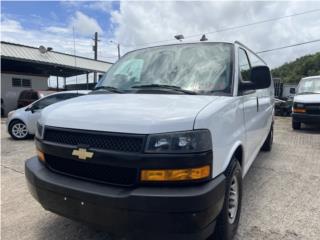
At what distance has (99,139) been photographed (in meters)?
2.36

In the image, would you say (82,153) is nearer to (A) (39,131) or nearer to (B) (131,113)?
(B) (131,113)

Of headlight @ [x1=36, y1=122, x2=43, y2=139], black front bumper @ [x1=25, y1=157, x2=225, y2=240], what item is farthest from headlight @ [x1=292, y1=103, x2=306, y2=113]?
headlight @ [x1=36, y1=122, x2=43, y2=139]

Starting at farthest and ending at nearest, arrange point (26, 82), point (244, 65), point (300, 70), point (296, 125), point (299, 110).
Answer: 1. point (300, 70)
2. point (26, 82)
3. point (296, 125)
4. point (299, 110)
5. point (244, 65)

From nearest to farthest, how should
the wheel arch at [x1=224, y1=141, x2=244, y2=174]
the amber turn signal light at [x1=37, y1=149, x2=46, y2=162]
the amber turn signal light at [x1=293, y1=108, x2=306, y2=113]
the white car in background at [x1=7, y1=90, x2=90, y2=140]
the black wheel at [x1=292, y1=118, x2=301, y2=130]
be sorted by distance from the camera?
the wheel arch at [x1=224, y1=141, x2=244, y2=174] < the amber turn signal light at [x1=37, y1=149, x2=46, y2=162] < the white car in background at [x1=7, y1=90, x2=90, y2=140] < the amber turn signal light at [x1=293, y1=108, x2=306, y2=113] < the black wheel at [x1=292, y1=118, x2=301, y2=130]

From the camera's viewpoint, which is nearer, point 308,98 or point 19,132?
point 19,132

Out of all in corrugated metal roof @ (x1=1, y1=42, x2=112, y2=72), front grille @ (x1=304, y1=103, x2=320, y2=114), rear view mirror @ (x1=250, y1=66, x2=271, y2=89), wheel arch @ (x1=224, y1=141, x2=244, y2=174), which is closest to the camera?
wheel arch @ (x1=224, y1=141, x2=244, y2=174)

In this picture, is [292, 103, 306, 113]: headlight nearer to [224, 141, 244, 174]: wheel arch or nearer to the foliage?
[224, 141, 244, 174]: wheel arch

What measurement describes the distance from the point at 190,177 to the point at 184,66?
154 cm

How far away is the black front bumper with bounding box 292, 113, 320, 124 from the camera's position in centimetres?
979

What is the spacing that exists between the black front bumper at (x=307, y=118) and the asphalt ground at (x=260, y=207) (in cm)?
392

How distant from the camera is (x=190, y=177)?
2166 millimetres

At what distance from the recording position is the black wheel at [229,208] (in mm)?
2561

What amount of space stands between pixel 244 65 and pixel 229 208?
1.74m

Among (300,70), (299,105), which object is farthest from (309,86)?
(300,70)
